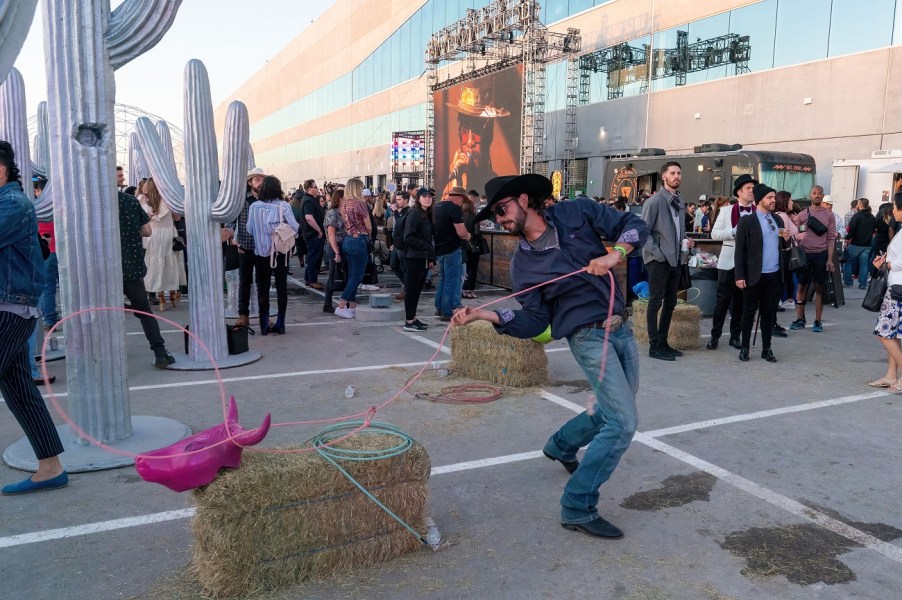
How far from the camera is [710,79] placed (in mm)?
25078

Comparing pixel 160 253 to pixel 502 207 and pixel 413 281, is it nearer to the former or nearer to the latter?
pixel 413 281

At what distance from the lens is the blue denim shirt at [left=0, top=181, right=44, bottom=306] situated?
3672 millimetres

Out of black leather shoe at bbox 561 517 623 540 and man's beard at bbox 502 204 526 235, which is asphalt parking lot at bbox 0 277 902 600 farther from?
man's beard at bbox 502 204 526 235

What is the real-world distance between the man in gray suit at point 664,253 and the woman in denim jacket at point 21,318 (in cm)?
581

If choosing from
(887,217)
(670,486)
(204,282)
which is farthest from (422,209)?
(887,217)

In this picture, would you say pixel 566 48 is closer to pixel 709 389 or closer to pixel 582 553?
pixel 709 389

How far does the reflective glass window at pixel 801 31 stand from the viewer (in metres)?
21.4

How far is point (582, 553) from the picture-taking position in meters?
3.36

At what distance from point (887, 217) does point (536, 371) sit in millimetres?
11305

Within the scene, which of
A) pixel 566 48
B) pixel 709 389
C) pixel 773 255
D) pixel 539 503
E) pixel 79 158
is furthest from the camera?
pixel 566 48

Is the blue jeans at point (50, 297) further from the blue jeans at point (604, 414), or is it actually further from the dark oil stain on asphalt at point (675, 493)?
the dark oil stain on asphalt at point (675, 493)

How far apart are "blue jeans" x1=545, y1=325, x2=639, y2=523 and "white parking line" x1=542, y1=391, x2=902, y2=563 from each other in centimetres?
115

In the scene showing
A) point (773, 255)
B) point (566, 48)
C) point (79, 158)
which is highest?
point (566, 48)

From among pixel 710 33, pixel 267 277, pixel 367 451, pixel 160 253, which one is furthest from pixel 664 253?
pixel 710 33
